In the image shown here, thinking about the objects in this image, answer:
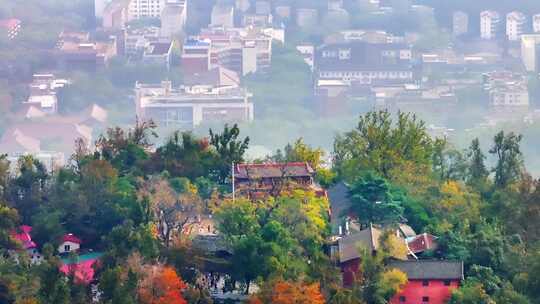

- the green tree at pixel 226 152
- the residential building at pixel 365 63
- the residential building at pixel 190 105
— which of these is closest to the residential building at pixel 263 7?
the residential building at pixel 365 63

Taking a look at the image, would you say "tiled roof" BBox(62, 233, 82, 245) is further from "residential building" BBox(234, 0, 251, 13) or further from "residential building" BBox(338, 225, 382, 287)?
"residential building" BBox(234, 0, 251, 13)

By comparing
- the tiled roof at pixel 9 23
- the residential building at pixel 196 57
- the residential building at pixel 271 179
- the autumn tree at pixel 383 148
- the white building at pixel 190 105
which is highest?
the tiled roof at pixel 9 23

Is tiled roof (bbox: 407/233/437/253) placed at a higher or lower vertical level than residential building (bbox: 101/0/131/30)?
lower

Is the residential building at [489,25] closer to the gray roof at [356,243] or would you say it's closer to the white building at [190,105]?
the white building at [190,105]

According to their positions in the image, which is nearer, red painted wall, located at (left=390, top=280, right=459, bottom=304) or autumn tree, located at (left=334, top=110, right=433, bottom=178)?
red painted wall, located at (left=390, top=280, right=459, bottom=304)

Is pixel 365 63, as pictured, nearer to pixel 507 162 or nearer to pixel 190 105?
pixel 190 105

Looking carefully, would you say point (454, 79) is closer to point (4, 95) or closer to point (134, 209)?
point (4, 95)

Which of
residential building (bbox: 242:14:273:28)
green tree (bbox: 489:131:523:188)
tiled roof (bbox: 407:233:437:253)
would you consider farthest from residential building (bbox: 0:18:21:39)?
tiled roof (bbox: 407:233:437:253)
